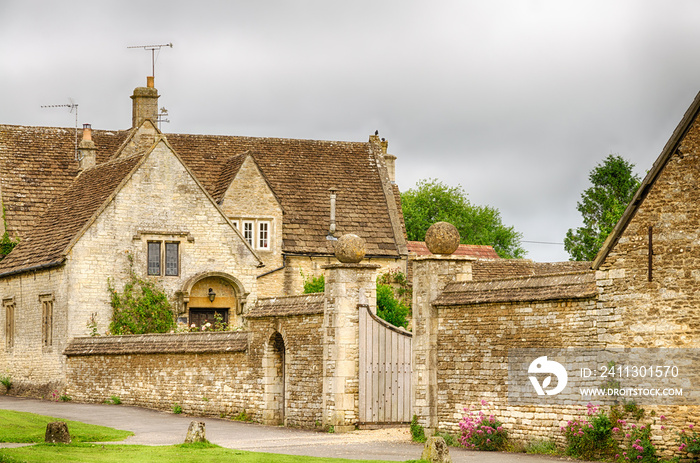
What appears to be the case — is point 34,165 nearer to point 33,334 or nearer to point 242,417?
point 33,334

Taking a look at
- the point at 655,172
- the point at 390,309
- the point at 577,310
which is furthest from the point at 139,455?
the point at 390,309

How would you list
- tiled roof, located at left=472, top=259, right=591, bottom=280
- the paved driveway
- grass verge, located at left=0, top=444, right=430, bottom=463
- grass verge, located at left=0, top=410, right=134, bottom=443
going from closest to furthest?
grass verge, located at left=0, top=444, right=430, bottom=463, the paved driveway, grass verge, located at left=0, top=410, right=134, bottom=443, tiled roof, located at left=472, top=259, right=591, bottom=280

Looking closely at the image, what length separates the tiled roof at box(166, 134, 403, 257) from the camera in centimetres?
4059

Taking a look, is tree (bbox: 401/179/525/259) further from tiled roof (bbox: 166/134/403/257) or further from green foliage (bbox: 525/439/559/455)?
green foliage (bbox: 525/439/559/455)

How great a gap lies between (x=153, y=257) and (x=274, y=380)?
11.8 m

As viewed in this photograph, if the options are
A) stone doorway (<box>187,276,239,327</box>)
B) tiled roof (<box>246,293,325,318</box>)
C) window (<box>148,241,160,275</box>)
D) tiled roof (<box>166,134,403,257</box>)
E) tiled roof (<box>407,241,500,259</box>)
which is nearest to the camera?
tiled roof (<box>246,293,325,318</box>)

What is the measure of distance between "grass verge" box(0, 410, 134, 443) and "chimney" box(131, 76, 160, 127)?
69.5 ft

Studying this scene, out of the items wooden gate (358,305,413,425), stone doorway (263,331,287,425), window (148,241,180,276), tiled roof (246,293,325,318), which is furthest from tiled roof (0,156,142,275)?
wooden gate (358,305,413,425)

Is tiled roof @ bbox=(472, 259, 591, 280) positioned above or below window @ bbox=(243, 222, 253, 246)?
below

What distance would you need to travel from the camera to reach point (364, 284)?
22.5 m

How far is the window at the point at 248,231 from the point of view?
39.8 metres

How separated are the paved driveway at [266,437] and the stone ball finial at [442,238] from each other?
3.42 metres

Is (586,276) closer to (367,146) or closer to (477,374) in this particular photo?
(477,374)

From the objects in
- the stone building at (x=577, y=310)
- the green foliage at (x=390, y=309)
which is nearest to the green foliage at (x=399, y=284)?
the green foliage at (x=390, y=309)
